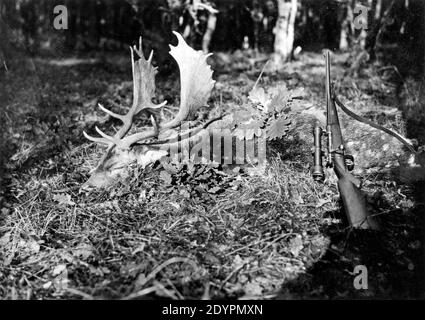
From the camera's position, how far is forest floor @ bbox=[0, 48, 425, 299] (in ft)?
10.9

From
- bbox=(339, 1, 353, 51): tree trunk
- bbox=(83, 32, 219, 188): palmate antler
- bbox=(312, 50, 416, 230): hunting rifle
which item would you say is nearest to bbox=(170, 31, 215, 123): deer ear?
bbox=(83, 32, 219, 188): palmate antler

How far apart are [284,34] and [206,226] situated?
5.03 m

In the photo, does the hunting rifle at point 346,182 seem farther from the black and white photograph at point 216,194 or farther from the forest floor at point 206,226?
the forest floor at point 206,226

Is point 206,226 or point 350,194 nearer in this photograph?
point 350,194

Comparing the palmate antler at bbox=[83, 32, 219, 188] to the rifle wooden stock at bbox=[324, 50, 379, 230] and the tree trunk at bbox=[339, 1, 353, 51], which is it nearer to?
the rifle wooden stock at bbox=[324, 50, 379, 230]

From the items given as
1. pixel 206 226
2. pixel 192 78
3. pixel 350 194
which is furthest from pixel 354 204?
pixel 192 78

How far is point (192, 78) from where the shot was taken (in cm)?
431

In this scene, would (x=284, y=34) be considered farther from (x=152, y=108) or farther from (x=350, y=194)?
(x=350, y=194)

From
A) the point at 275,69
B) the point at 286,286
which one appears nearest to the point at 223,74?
the point at 275,69

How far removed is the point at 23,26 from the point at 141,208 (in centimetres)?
844

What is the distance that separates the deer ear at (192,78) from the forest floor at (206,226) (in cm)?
61

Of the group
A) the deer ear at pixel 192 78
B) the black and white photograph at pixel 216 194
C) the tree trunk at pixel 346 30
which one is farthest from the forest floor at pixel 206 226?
the tree trunk at pixel 346 30
